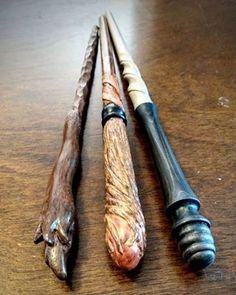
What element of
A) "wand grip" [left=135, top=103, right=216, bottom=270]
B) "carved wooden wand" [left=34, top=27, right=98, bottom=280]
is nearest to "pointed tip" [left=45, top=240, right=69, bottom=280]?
"carved wooden wand" [left=34, top=27, right=98, bottom=280]

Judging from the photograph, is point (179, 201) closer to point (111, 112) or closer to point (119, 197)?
point (119, 197)

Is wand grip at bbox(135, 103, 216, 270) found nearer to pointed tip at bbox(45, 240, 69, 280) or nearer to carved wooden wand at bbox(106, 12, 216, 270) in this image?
carved wooden wand at bbox(106, 12, 216, 270)

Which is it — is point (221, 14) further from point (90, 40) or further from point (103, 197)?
point (103, 197)

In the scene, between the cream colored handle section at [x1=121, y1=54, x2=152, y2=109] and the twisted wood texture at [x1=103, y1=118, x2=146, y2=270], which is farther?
the cream colored handle section at [x1=121, y1=54, x2=152, y2=109]

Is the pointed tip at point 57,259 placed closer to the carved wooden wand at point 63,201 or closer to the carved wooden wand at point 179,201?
the carved wooden wand at point 63,201

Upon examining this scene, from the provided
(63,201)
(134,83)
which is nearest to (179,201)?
(63,201)

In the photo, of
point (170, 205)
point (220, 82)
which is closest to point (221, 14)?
point (220, 82)

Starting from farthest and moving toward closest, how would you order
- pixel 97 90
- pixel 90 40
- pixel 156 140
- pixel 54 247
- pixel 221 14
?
pixel 221 14 → pixel 90 40 → pixel 97 90 → pixel 156 140 → pixel 54 247
